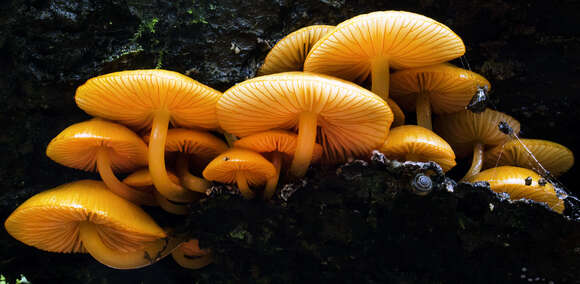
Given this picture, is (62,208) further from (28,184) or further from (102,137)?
(28,184)

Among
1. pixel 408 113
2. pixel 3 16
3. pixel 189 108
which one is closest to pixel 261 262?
pixel 189 108

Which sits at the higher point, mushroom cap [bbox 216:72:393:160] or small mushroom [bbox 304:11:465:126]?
small mushroom [bbox 304:11:465:126]

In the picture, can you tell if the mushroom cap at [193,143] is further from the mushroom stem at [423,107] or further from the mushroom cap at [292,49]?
the mushroom stem at [423,107]

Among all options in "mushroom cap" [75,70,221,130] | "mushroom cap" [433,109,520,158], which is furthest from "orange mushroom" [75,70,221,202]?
"mushroom cap" [433,109,520,158]

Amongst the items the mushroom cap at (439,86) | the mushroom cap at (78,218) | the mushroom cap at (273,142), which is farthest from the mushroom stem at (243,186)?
the mushroom cap at (439,86)

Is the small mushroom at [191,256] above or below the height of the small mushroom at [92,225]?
below

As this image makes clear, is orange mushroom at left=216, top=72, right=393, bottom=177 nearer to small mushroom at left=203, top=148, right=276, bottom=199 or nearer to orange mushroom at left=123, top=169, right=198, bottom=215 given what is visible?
small mushroom at left=203, top=148, right=276, bottom=199
